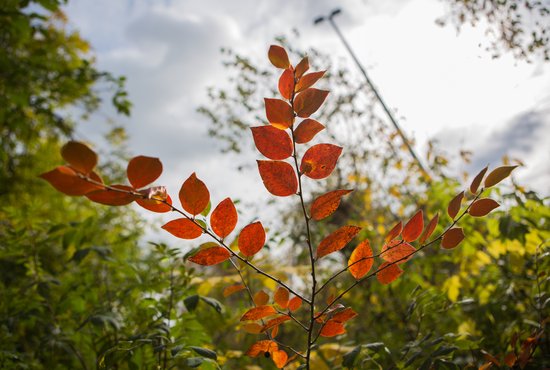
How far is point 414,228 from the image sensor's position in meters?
0.70

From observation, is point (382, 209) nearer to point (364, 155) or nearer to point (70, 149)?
point (364, 155)

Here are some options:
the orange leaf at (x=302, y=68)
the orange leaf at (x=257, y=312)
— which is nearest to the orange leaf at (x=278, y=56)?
the orange leaf at (x=302, y=68)

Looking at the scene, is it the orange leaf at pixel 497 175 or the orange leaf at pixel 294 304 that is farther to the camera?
the orange leaf at pixel 294 304

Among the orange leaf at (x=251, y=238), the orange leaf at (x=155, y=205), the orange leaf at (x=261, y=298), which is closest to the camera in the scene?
the orange leaf at (x=155, y=205)

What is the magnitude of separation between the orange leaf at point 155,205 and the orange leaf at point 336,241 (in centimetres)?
28

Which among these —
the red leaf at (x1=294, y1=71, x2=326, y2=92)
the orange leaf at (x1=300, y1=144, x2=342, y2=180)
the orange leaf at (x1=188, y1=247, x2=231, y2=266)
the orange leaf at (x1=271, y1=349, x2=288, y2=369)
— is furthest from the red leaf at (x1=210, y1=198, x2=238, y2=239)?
the orange leaf at (x1=271, y1=349, x2=288, y2=369)

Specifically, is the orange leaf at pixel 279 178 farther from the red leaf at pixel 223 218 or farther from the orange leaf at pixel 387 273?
the orange leaf at pixel 387 273

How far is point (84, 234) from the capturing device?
145 centimetres

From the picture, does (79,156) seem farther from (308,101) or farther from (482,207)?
(482,207)

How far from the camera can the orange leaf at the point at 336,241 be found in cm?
68

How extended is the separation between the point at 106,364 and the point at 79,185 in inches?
17.7

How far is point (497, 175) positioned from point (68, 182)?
27.2 inches

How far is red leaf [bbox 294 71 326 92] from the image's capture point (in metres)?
0.68

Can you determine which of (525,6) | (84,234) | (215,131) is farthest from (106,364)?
(215,131)
